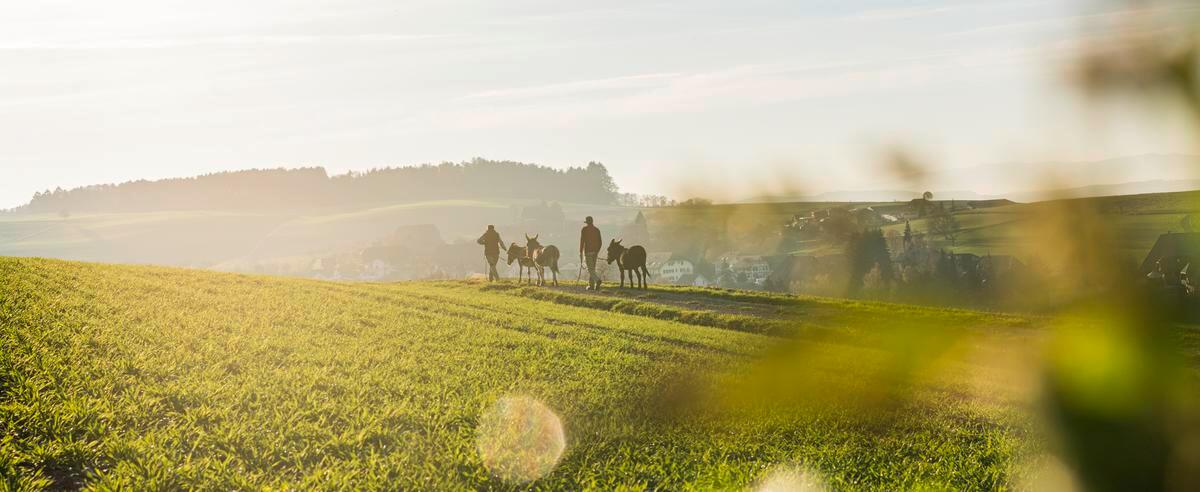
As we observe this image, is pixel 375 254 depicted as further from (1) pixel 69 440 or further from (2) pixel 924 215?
(1) pixel 69 440

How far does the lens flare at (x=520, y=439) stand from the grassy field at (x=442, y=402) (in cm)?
4

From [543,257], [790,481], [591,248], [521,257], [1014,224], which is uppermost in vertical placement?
[591,248]

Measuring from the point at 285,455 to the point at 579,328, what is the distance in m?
12.4

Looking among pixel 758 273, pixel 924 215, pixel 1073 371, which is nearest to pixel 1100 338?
pixel 1073 371

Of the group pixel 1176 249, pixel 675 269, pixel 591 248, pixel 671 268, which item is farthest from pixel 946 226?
pixel 591 248

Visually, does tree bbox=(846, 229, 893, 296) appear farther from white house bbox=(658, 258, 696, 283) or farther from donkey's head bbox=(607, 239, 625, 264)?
donkey's head bbox=(607, 239, 625, 264)

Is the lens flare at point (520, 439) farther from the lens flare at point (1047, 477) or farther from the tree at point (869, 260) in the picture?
the tree at point (869, 260)

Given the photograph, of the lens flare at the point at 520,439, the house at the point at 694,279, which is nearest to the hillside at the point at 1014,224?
the house at the point at 694,279

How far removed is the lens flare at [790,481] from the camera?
30.0 feet

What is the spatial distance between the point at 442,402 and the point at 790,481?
Answer: 489 centimetres

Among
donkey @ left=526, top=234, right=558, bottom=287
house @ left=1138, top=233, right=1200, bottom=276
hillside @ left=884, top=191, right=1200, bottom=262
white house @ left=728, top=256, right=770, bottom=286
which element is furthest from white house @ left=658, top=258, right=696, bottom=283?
donkey @ left=526, top=234, right=558, bottom=287

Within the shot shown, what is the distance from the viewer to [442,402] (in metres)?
11.1

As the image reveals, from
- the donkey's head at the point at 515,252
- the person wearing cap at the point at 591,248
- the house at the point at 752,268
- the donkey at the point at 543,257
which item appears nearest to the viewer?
the person wearing cap at the point at 591,248

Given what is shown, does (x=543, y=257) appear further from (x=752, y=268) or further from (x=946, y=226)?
(x=946, y=226)
